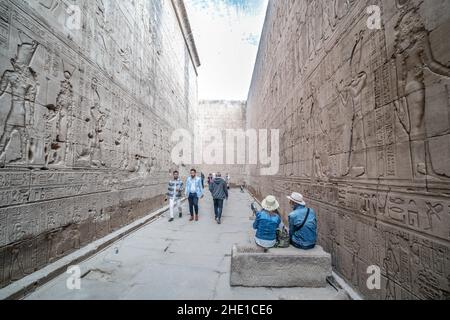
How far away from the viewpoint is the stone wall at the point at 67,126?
2922mm

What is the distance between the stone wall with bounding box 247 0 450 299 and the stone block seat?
0.42 meters

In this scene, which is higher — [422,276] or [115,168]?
[115,168]

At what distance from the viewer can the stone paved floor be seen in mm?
2703

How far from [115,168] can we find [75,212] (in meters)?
1.76

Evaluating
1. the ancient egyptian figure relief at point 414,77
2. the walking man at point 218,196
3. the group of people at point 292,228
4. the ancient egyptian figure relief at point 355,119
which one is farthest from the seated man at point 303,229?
the walking man at point 218,196

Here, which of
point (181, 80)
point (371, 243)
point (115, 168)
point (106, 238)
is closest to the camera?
point (371, 243)

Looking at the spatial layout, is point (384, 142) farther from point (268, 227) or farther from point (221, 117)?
point (221, 117)

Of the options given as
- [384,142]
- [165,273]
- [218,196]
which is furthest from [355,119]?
[218,196]

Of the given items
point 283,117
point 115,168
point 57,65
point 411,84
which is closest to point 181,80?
point 283,117

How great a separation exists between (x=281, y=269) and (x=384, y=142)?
5.95ft

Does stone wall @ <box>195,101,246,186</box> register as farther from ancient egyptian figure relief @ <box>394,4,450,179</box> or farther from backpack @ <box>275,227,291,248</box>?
ancient egyptian figure relief @ <box>394,4,450,179</box>

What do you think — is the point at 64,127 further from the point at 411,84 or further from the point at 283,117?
the point at 283,117

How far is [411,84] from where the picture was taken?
2027 millimetres

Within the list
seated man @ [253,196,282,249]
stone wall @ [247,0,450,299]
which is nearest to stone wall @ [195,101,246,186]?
stone wall @ [247,0,450,299]
